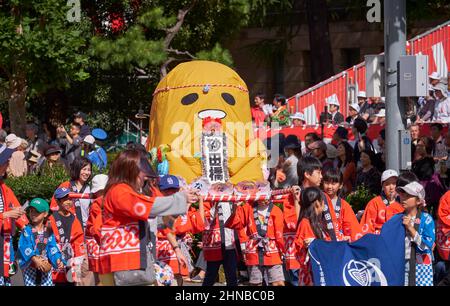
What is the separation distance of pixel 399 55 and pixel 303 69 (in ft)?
67.5

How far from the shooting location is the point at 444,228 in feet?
34.8

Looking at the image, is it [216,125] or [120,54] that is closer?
[216,125]

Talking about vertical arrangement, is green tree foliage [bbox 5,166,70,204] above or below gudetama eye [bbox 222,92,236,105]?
below

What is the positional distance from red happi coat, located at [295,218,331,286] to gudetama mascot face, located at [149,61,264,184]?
494cm

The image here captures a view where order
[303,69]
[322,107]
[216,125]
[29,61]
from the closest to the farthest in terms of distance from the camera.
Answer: [216,125]
[29,61]
[322,107]
[303,69]

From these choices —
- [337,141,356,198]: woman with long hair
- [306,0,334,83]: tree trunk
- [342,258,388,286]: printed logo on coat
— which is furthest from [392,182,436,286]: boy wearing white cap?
[306,0,334,83]: tree trunk

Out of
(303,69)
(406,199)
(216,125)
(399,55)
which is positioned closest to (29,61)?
(216,125)

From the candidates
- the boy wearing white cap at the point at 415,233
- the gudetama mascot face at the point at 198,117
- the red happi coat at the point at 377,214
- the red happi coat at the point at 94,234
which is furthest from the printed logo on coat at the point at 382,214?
the gudetama mascot face at the point at 198,117

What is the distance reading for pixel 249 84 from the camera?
34062mm

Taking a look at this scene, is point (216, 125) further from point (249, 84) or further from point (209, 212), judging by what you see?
point (249, 84)

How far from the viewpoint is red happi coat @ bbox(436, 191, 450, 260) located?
10.6 meters

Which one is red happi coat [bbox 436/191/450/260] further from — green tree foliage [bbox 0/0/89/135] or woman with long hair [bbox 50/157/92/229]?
green tree foliage [bbox 0/0/89/135]

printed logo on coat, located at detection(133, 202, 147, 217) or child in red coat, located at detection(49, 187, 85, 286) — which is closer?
printed logo on coat, located at detection(133, 202, 147, 217)

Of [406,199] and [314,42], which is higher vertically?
[314,42]
